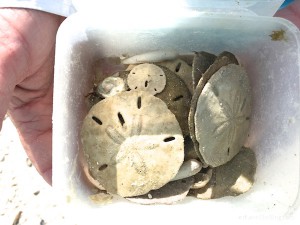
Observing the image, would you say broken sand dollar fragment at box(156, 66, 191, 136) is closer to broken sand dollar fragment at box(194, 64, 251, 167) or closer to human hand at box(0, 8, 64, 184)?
broken sand dollar fragment at box(194, 64, 251, 167)

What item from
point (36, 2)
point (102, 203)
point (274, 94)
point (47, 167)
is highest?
point (36, 2)

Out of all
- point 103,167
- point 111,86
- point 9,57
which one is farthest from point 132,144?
point 9,57

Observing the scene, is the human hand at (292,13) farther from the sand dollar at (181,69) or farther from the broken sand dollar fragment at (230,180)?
the broken sand dollar fragment at (230,180)

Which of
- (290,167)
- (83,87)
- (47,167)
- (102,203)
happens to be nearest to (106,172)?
(102,203)

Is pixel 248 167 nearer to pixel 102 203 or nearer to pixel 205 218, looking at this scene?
pixel 205 218

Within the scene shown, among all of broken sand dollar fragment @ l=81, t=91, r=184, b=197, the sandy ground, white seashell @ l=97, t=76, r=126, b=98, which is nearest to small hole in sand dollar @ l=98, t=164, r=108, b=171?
broken sand dollar fragment @ l=81, t=91, r=184, b=197

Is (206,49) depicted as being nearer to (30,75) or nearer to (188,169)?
(188,169)
